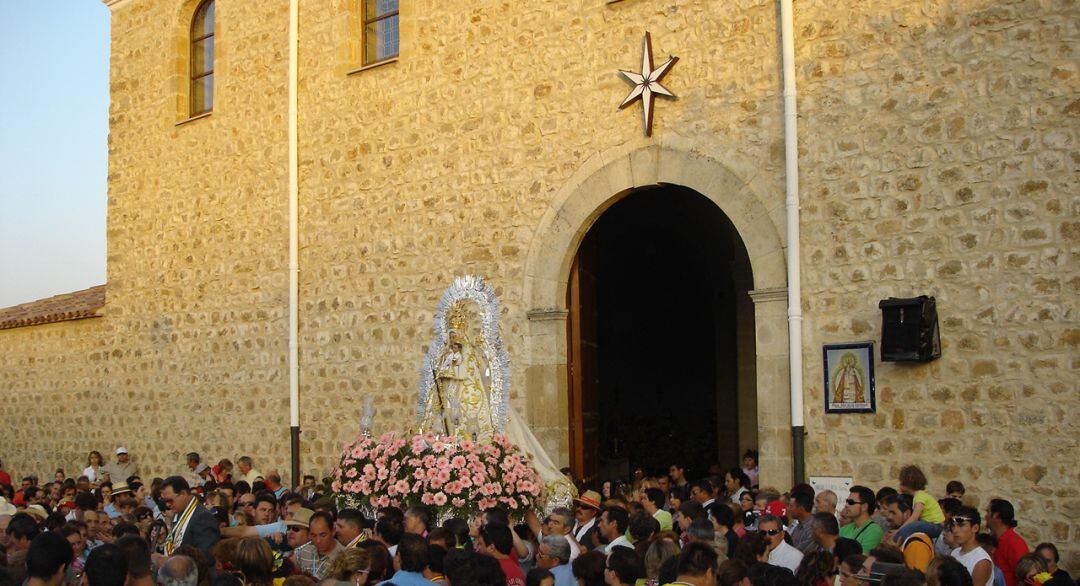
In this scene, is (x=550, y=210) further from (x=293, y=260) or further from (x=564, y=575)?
(x=564, y=575)

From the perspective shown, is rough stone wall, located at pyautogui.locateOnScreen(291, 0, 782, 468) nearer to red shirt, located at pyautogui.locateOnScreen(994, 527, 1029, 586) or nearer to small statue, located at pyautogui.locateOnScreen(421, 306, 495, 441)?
small statue, located at pyautogui.locateOnScreen(421, 306, 495, 441)

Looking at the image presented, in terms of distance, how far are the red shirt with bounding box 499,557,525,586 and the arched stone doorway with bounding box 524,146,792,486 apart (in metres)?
4.42

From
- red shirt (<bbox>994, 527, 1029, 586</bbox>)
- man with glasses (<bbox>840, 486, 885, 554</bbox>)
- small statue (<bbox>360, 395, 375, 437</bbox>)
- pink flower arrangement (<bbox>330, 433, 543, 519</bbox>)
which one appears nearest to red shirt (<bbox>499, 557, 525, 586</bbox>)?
man with glasses (<bbox>840, 486, 885, 554</bbox>)

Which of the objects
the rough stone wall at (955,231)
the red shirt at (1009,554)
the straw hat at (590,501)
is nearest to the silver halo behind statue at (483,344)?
the straw hat at (590,501)

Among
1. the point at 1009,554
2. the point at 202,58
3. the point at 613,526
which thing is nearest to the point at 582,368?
the point at 613,526

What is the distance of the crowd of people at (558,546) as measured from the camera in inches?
194

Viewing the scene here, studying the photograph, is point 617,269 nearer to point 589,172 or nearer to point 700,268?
point 700,268

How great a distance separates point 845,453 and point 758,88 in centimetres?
329

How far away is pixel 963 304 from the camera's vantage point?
9.05 m

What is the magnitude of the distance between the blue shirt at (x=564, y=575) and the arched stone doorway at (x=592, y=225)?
13.9 feet

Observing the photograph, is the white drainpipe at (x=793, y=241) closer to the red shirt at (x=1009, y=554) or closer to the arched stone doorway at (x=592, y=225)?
the arched stone doorway at (x=592, y=225)

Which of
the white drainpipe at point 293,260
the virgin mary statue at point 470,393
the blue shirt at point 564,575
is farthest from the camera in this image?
the white drainpipe at point 293,260

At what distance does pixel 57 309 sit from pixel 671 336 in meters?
9.53

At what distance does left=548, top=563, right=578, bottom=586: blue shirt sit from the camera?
19.5 feet
